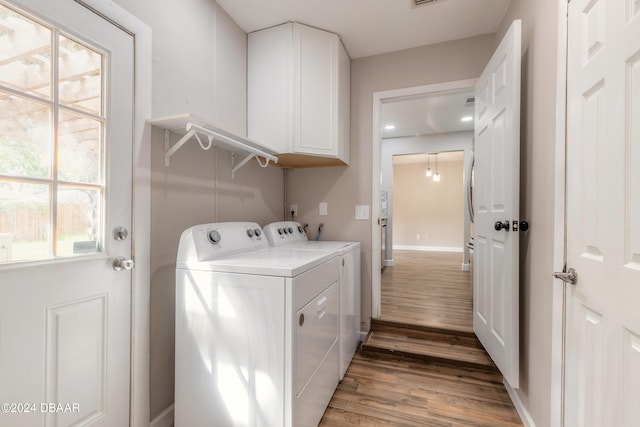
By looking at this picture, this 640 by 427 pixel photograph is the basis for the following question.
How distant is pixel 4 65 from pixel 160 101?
1.82 ft

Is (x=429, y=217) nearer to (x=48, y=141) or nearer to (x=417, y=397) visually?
(x=417, y=397)

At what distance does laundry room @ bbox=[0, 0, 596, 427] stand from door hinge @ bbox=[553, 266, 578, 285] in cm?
16

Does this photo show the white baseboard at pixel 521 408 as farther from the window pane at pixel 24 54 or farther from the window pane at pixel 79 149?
the window pane at pixel 24 54

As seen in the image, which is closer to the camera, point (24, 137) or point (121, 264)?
point (24, 137)

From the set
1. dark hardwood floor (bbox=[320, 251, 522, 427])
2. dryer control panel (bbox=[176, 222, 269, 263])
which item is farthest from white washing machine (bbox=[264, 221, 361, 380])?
dryer control panel (bbox=[176, 222, 269, 263])

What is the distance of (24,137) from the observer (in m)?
0.91

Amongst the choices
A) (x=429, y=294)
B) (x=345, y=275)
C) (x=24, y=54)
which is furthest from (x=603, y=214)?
(x=429, y=294)

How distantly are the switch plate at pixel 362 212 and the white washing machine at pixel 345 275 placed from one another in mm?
258

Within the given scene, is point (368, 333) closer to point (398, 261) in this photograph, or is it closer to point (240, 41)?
point (240, 41)

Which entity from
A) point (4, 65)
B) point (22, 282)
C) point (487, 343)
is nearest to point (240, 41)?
point (4, 65)

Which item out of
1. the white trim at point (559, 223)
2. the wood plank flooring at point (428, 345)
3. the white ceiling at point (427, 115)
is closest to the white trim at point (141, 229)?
the wood plank flooring at point (428, 345)

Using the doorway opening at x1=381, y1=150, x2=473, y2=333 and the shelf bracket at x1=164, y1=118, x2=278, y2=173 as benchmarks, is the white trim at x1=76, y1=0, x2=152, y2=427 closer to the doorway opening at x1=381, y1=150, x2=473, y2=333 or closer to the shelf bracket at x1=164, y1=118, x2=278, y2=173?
the shelf bracket at x1=164, y1=118, x2=278, y2=173

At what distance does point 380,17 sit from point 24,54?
1947 millimetres

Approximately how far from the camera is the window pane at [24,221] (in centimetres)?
86
